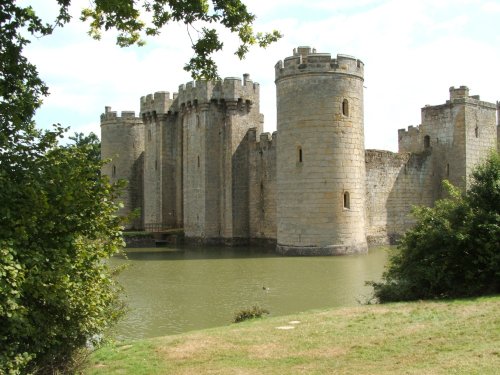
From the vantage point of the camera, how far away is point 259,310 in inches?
472

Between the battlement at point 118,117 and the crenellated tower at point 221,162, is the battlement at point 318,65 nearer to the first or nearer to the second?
the crenellated tower at point 221,162

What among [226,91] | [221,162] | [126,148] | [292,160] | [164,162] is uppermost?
[226,91]

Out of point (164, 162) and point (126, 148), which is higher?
point (126, 148)

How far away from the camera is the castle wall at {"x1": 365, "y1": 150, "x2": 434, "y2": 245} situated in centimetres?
2897

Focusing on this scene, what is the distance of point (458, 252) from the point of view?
1192 cm

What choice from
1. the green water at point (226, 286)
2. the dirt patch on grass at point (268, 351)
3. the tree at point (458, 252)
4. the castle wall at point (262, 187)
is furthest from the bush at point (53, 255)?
the castle wall at point (262, 187)

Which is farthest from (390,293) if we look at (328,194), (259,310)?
(328,194)

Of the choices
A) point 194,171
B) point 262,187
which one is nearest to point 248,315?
point 262,187

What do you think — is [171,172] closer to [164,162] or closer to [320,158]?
[164,162]

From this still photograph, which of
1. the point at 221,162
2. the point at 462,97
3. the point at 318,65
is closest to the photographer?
the point at 318,65

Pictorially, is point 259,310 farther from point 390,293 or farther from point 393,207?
point 393,207

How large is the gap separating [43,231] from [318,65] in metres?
19.3

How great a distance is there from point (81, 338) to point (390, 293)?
680cm

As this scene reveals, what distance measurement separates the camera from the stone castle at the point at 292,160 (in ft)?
79.6
